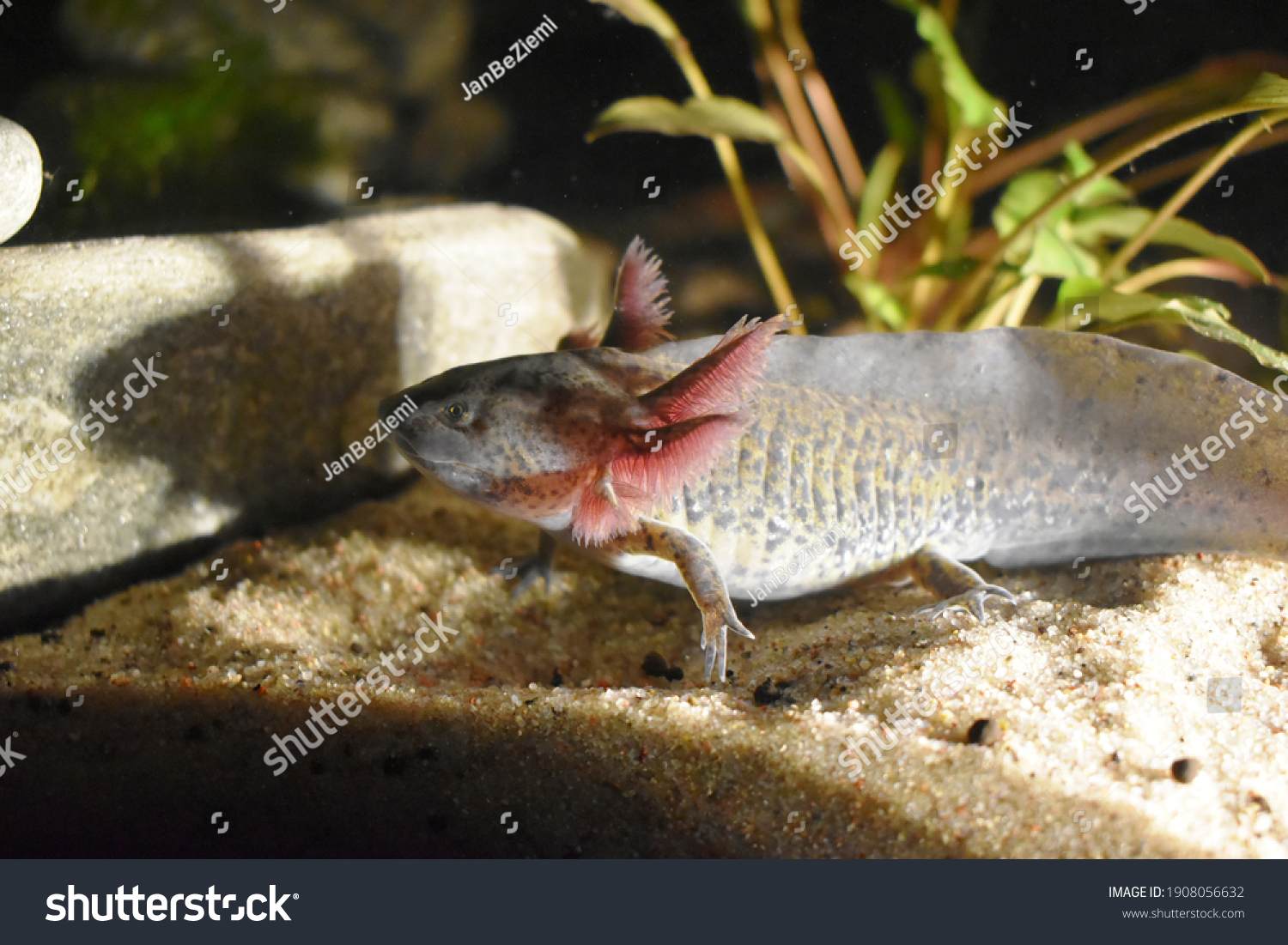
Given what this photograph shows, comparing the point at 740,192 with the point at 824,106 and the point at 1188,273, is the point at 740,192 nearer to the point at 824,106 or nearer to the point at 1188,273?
the point at 824,106

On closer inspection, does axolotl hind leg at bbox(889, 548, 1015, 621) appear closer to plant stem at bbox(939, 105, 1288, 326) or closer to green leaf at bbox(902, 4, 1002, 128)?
plant stem at bbox(939, 105, 1288, 326)

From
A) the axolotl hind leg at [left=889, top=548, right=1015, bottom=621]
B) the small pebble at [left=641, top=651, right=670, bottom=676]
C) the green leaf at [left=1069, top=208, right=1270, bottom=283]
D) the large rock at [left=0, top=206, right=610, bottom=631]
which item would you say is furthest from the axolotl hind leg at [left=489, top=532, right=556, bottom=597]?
the green leaf at [left=1069, top=208, right=1270, bottom=283]

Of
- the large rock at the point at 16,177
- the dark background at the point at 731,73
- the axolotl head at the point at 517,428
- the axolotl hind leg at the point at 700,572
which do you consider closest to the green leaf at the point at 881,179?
the dark background at the point at 731,73

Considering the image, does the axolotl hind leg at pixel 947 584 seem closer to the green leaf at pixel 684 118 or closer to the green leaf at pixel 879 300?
the green leaf at pixel 879 300

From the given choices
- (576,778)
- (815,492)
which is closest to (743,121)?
(815,492)

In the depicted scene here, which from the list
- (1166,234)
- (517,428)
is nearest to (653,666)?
(517,428)

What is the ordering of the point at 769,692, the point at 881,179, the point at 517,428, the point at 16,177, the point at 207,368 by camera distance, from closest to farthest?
the point at 769,692 → the point at 16,177 → the point at 517,428 → the point at 207,368 → the point at 881,179
